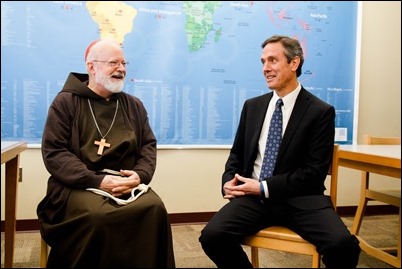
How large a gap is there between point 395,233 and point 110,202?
224 centimetres

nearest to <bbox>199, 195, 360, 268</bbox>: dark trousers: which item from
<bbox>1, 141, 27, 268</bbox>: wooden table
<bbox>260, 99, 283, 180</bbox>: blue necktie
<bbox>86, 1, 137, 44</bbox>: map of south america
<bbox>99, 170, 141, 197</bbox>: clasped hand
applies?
<bbox>260, 99, 283, 180</bbox>: blue necktie

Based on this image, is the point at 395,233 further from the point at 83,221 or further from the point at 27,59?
the point at 27,59

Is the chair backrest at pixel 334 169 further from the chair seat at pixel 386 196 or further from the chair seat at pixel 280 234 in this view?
the chair seat at pixel 386 196

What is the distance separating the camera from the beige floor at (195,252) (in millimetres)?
2299

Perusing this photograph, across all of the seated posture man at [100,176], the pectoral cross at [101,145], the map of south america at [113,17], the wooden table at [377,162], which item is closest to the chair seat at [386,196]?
the wooden table at [377,162]

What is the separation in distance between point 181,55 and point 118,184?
4.76 ft

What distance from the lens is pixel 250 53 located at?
123 inches

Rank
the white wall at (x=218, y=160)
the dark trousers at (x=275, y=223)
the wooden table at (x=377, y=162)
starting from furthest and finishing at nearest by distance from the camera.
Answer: the white wall at (x=218, y=160)
the wooden table at (x=377, y=162)
the dark trousers at (x=275, y=223)

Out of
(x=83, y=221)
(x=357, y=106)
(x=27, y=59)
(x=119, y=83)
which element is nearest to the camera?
(x=83, y=221)

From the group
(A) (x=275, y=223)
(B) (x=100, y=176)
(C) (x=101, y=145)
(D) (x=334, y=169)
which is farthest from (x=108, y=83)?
(D) (x=334, y=169)

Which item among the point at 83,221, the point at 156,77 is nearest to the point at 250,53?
the point at 156,77

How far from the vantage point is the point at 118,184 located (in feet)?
5.88

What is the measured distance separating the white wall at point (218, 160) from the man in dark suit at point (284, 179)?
3.61 feet

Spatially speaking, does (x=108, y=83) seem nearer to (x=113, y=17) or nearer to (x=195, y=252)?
(x=113, y=17)
